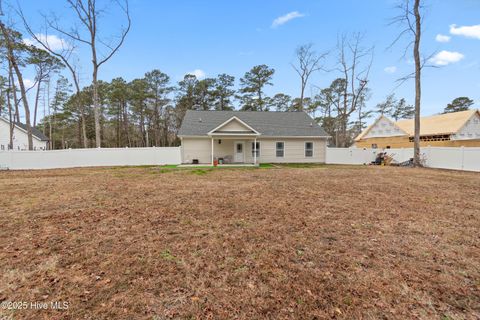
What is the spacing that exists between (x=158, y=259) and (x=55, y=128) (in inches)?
1913

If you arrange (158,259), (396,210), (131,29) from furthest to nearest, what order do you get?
(131,29) < (396,210) < (158,259)

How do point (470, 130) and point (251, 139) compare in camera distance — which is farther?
point (470, 130)

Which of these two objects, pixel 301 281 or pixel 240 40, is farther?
pixel 240 40

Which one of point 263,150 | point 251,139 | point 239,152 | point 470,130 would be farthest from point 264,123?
point 470,130

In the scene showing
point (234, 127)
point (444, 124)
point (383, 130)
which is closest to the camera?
point (234, 127)

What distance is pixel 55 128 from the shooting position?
38.0 meters

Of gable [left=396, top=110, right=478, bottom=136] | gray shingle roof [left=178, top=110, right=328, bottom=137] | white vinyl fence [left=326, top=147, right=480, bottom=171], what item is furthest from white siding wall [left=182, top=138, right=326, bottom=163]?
gable [left=396, top=110, right=478, bottom=136]

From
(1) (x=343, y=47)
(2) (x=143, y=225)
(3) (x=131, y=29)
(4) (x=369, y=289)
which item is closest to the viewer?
(4) (x=369, y=289)

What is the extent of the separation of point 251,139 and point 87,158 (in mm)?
12782

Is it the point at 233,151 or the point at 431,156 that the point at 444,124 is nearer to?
the point at 431,156

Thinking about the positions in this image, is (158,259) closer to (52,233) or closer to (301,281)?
(301,281)

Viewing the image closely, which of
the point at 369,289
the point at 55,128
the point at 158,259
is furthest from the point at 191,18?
the point at 55,128

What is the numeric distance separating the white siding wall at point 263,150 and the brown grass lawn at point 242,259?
11.1 m

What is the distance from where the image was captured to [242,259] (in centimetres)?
287
